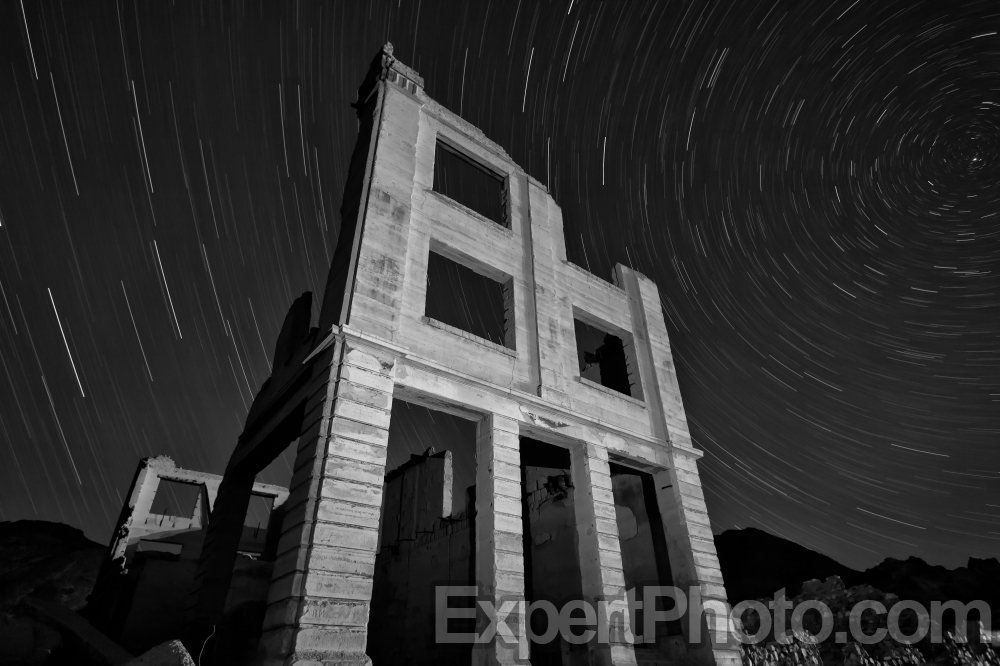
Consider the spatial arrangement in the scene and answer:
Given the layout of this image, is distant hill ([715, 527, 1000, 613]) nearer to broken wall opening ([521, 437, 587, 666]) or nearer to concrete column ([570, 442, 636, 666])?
broken wall opening ([521, 437, 587, 666])

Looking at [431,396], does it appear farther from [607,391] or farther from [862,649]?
[862,649]

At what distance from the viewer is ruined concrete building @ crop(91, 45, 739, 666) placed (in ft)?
22.7

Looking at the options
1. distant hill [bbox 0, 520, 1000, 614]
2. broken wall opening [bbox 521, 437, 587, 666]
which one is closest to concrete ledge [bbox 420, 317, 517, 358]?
broken wall opening [bbox 521, 437, 587, 666]

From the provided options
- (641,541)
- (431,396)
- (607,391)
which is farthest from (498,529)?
(641,541)

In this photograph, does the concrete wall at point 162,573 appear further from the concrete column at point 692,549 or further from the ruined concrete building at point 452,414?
the concrete column at point 692,549

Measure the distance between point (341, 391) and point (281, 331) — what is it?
24.8 ft

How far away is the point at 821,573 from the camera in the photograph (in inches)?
1713

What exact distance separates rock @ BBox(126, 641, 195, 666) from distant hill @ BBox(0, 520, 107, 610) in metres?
40.2

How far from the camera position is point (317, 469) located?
6824 millimetres

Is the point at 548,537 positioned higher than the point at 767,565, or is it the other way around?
the point at 767,565

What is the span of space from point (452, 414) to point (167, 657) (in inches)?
220

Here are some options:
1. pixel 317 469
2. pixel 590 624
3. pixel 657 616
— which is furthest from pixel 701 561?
pixel 317 469

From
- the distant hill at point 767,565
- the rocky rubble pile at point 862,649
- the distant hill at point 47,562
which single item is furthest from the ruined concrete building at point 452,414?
the distant hill at point 767,565

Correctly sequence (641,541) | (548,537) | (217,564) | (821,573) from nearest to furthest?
(217,564) → (641,541) → (548,537) → (821,573)
